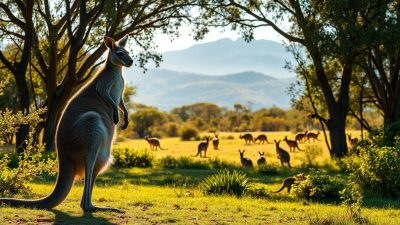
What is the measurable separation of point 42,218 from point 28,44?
17.0 metres

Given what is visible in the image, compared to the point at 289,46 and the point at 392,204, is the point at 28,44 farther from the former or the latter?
the point at 392,204

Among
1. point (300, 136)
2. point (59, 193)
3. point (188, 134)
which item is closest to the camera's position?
point (59, 193)

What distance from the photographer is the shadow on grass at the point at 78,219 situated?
320 inches

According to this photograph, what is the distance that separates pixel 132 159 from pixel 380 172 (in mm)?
12866

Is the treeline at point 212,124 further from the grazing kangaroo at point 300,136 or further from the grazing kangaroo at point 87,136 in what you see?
the grazing kangaroo at point 87,136

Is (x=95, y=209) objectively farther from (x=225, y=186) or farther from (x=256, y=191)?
(x=256, y=191)

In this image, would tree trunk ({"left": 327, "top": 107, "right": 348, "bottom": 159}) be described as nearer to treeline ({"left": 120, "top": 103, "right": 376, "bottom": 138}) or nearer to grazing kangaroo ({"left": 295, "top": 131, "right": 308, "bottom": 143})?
grazing kangaroo ({"left": 295, "top": 131, "right": 308, "bottom": 143})

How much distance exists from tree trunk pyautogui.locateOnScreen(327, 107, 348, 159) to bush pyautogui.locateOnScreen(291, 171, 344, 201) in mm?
12086

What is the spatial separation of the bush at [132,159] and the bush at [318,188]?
1146 centimetres

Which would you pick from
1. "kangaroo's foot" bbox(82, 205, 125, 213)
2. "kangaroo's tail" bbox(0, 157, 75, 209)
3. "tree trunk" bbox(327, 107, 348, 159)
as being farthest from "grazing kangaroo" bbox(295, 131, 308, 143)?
"kangaroo's tail" bbox(0, 157, 75, 209)

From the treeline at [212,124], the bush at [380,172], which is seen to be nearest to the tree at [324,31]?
the bush at [380,172]

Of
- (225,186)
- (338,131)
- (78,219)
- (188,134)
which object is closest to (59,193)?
(78,219)

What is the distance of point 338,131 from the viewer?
26.2 metres

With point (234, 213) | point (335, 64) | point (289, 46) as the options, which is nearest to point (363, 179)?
point (234, 213)
